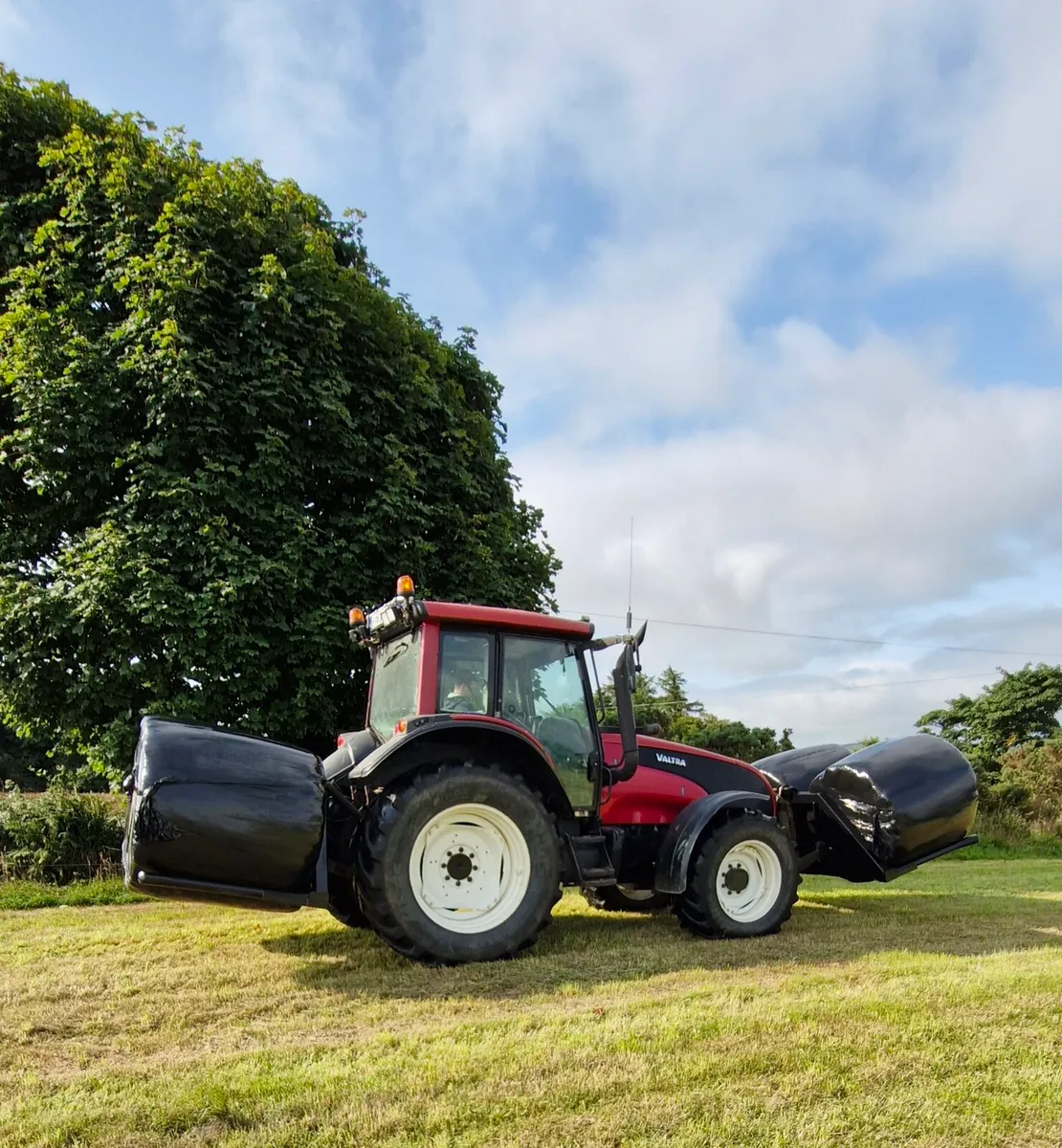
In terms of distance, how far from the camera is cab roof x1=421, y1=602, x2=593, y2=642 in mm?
6145

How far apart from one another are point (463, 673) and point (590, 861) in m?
1.57

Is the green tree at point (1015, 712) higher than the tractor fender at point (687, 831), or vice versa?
the green tree at point (1015, 712)

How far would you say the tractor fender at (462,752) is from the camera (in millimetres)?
5504

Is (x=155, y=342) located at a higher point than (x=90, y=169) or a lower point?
lower

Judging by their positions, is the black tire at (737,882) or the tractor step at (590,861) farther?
the black tire at (737,882)

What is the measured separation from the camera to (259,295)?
10039 mm

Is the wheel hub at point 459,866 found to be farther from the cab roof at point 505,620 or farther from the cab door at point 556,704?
the cab roof at point 505,620

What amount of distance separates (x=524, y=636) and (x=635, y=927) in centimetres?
→ 243

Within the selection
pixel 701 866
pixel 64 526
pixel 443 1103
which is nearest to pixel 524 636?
pixel 701 866

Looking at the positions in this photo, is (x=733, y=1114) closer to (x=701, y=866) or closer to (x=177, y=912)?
(x=701, y=866)

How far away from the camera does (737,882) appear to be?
663 cm

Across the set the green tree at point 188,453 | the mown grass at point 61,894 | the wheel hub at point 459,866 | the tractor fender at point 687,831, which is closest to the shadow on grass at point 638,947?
the tractor fender at point 687,831

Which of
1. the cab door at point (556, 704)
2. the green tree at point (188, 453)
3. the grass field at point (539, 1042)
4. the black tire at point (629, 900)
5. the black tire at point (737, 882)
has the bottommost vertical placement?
the grass field at point (539, 1042)

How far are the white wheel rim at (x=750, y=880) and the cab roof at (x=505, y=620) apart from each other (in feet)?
6.43
